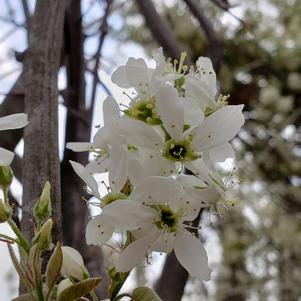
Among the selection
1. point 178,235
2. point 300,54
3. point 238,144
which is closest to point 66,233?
point 178,235

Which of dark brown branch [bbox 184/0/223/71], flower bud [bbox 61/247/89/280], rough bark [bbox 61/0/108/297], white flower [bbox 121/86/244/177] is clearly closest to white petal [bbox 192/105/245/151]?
white flower [bbox 121/86/244/177]

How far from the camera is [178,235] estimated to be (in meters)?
0.39

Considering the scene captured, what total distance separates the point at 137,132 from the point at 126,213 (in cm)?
5

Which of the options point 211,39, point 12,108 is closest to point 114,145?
point 12,108

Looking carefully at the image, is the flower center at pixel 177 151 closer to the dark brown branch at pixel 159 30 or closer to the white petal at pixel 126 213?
the white petal at pixel 126 213

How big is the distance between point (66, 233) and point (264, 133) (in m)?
1.12

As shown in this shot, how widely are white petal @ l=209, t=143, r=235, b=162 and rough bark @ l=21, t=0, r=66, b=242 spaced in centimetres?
12

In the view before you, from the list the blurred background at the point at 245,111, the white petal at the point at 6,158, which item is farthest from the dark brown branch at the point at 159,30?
the white petal at the point at 6,158

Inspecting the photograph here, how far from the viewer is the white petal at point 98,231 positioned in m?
0.37

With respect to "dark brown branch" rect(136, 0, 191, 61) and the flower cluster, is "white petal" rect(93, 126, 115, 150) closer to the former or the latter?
the flower cluster

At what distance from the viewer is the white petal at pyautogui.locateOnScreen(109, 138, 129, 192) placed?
0.36 m

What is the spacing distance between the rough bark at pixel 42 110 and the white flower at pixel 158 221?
8 centimetres

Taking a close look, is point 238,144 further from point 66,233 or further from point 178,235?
point 178,235

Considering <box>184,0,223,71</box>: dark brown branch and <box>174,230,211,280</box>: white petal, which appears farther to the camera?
<box>184,0,223,71</box>: dark brown branch
